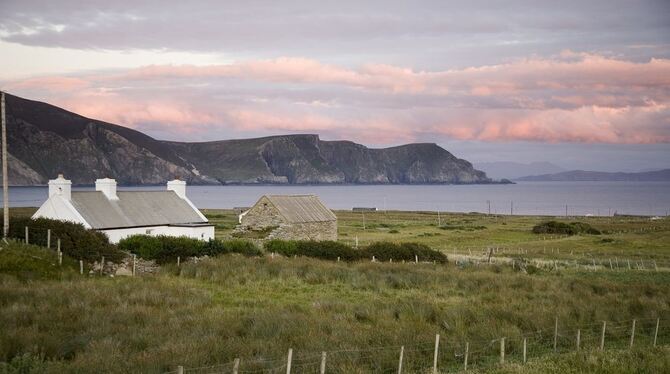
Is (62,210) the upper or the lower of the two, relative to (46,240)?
upper

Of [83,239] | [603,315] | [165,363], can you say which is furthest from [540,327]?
[83,239]

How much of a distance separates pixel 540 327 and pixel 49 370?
14.2 m

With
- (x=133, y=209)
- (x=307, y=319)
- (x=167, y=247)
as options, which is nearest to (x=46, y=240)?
(x=167, y=247)

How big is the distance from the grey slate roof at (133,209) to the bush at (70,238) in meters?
5.95

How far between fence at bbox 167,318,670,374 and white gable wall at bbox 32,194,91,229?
30.2 metres

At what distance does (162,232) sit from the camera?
45969 mm

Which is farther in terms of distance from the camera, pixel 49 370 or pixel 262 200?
pixel 262 200

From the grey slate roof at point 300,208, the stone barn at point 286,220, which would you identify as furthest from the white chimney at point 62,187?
the grey slate roof at point 300,208

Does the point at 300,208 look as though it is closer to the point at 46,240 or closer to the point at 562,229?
the point at 46,240

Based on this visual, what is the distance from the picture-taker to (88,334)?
15.8 meters

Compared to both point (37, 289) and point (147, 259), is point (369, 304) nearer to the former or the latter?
point (37, 289)

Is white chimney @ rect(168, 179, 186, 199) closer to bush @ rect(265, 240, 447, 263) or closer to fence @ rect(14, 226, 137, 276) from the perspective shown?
bush @ rect(265, 240, 447, 263)

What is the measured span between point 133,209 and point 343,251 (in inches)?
583

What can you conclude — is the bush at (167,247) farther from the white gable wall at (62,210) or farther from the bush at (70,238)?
the white gable wall at (62,210)
